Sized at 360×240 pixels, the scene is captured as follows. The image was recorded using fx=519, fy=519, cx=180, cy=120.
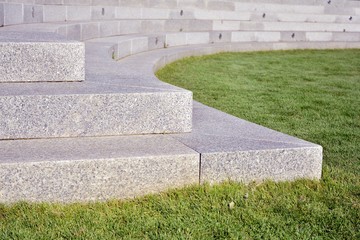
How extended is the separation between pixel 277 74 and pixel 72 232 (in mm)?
6513

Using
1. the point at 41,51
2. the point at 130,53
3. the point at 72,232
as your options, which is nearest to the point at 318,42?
the point at 130,53

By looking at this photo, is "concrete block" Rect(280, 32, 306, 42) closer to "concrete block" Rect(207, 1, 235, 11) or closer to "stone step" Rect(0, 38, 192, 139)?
"concrete block" Rect(207, 1, 235, 11)

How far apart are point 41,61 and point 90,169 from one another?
1.14 meters

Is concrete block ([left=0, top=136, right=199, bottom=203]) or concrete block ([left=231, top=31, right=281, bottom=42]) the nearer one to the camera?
concrete block ([left=0, top=136, right=199, bottom=203])

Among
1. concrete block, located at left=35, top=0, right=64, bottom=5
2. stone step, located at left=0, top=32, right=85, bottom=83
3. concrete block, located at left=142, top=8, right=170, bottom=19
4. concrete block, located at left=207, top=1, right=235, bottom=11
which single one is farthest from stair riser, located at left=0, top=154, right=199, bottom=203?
concrete block, located at left=207, top=1, right=235, bottom=11

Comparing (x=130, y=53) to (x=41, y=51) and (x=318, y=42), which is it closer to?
(x=41, y=51)

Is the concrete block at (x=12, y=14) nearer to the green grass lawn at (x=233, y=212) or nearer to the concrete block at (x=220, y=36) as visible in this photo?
the green grass lawn at (x=233, y=212)

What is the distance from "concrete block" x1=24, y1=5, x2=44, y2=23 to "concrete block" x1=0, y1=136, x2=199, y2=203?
421 cm

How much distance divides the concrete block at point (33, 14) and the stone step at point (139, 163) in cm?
420

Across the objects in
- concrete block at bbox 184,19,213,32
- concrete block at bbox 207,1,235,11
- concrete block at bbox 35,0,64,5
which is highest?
concrete block at bbox 207,1,235,11

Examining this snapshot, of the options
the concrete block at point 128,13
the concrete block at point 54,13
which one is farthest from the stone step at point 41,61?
the concrete block at point 128,13

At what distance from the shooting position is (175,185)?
3.09 metres

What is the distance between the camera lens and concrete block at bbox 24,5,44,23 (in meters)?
6.96

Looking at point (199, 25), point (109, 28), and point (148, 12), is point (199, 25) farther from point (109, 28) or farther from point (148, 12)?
point (109, 28)
